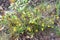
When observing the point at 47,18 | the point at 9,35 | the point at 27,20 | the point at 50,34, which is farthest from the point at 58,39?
the point at 9,35

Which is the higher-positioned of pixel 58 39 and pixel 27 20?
pixel 27 20

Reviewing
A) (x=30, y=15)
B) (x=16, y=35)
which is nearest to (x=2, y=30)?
(x=16, y=35)

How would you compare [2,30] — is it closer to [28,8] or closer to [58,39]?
[28,8]

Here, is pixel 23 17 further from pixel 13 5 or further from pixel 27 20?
pixel 13 5

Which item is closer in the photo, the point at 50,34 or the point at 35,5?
the point at 50,34

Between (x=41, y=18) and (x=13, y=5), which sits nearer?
(x=41, y=18)

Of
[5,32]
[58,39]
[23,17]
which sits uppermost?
[23,17]

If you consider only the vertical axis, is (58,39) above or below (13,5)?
below
